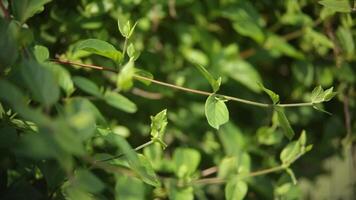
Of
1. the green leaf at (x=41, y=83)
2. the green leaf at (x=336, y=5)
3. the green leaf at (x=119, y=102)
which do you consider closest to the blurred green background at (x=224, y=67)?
the green leaf at (x=119, y=102)

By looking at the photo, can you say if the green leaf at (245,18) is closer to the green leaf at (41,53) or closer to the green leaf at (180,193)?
the green leaf at (180,193)

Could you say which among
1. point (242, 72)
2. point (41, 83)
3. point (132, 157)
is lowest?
point (242, 72)

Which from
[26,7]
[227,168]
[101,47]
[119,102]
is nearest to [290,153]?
[227,168]

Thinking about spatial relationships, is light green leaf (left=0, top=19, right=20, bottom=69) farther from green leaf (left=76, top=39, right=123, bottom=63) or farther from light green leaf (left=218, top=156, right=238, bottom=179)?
light green leaf (left=218, top=156, right=238, bottom=179)

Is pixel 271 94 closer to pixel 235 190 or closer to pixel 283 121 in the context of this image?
pixel 283 121

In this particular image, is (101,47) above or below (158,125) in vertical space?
above

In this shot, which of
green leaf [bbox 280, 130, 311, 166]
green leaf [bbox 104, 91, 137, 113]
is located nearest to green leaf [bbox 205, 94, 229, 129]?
green leaf [bbox 104, 91, 137, 113]
